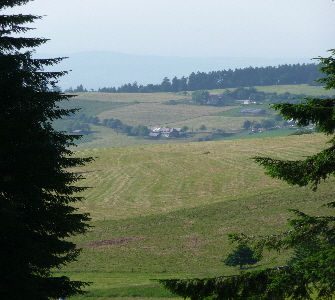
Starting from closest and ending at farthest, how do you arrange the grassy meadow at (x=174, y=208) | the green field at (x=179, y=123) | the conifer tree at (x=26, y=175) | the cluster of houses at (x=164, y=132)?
the conifer tree at (x=26, y=175), the grassy meadow at (x=174, y=208), the green field at (x=179, y=123), the cluster of houses at (x=164, y=132)

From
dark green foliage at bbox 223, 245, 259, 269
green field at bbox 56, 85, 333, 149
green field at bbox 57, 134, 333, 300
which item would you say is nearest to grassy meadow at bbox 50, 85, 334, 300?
green field at bbox 57, 134, 333, 300

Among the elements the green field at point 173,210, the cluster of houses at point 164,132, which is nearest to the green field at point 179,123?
the cluster of houses at point 164,132

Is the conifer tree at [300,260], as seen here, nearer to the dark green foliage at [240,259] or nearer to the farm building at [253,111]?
the dark green foliage at [240,259]

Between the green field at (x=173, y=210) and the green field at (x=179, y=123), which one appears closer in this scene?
the green field at (x=173, y=210)

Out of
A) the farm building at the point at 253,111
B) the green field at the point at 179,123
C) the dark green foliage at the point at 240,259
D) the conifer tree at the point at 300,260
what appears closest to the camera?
the conifer tree at the point at 300,260

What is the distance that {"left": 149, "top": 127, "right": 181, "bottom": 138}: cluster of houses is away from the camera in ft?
554

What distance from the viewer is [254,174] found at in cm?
6381

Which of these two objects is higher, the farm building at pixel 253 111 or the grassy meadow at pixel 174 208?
the farm building at pixel 253 111

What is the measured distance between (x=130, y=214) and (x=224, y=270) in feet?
66.3

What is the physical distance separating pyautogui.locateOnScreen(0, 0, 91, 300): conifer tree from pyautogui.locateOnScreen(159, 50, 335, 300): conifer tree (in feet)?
18.5

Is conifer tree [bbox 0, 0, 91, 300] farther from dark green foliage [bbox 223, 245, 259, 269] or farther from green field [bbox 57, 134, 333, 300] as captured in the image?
dark green foliage [bbox 223, 245, 259, 269]

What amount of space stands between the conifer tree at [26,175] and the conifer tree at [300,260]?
5635 millimetres

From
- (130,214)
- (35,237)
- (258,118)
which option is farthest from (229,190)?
(258,118)

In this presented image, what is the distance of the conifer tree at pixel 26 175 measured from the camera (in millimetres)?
11695
